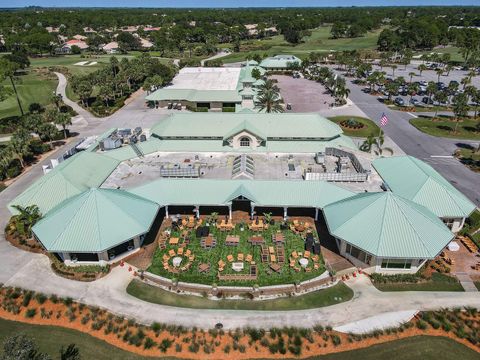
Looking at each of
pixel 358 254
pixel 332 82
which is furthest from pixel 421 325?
pixel 332 82

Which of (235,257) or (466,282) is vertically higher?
(235,257)

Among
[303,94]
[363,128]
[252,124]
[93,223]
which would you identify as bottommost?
[363,128]

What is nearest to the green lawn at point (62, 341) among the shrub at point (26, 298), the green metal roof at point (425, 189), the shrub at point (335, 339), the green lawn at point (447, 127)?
the shrub at point (26, 298)

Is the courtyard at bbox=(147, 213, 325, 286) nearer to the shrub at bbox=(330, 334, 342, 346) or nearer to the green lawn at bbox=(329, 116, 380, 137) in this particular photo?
the shrub at bbox=(330, 334, 342, 346)

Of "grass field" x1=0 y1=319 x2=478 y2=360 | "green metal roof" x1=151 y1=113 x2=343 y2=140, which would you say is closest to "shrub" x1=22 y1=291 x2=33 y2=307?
"grass field" x1=0 y1=319 x2=478 y2=360

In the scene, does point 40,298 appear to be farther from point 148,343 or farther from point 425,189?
point 425,189

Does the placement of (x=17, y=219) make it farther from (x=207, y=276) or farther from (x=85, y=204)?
(x=207, y=276)

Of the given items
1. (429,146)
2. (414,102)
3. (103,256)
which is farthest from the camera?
(414,102)
